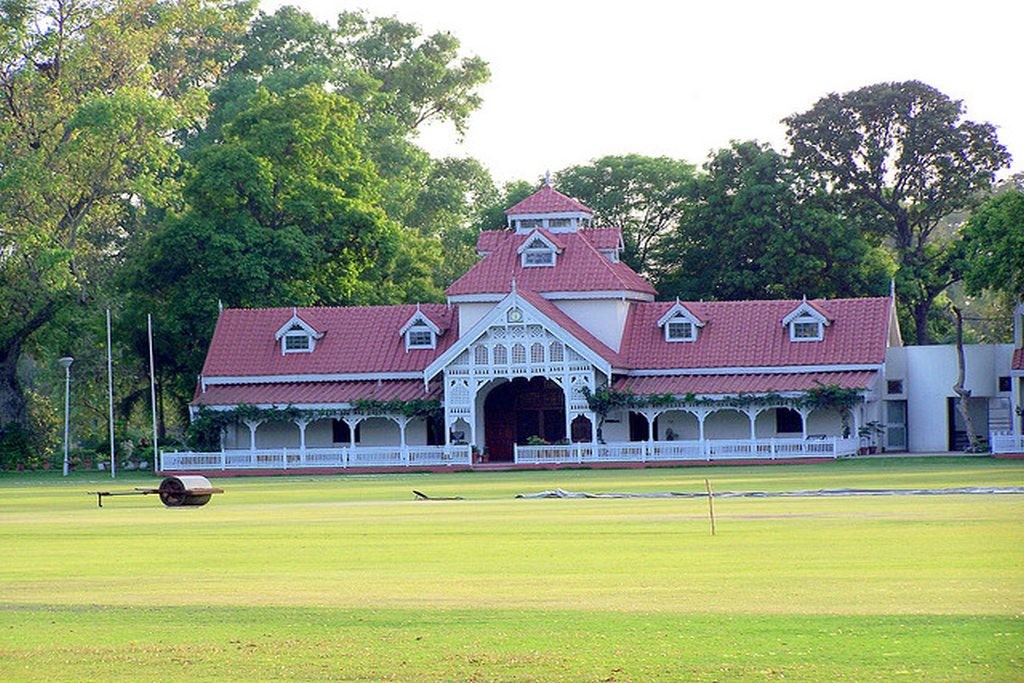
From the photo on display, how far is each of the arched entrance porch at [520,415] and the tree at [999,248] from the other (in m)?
14.8

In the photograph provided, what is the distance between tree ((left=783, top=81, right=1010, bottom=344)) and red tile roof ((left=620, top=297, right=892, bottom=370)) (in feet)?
28.1

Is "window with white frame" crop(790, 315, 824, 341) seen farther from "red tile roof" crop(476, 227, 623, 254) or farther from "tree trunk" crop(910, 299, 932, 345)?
"tree trunk" crop(910, 299, 932, 345)

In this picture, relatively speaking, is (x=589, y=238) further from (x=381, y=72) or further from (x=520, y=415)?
(x=381, y=72)

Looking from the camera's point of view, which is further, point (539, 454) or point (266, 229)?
point (266, 229)

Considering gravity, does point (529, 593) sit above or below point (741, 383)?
below

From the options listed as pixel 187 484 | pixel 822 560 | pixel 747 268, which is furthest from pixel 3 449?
pixel 822 560

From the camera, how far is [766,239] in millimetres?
76062

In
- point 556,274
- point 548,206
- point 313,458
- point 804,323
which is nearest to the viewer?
point 313,458

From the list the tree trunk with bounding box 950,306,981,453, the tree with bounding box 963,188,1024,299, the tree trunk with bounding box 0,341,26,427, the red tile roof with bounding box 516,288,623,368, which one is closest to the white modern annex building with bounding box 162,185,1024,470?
the red tile roof with bounding box 516,288,623,368

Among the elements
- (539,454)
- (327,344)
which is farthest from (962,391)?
(327,344)

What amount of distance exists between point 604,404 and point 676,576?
44.4 m

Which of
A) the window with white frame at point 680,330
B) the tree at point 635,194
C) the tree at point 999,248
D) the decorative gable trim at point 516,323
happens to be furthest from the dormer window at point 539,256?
the tree at point 999,248

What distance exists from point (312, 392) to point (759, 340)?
15.0 meters

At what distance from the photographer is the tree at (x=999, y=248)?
6044 cm
